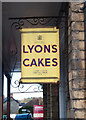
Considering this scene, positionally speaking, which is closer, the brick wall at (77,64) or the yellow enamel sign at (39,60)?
the brick wall at (77,64)

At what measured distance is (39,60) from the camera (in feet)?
9.73

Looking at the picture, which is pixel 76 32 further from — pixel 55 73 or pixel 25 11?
pixel 25 11

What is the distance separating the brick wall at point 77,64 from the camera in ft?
8.79

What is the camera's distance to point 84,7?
2.75 meters

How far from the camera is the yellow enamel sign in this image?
116 inches

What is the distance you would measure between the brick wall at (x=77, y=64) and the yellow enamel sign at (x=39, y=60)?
0.81 feet

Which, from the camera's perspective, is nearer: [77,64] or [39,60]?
[77,64]

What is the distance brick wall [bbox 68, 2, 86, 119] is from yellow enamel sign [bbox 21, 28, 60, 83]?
0.81 ft

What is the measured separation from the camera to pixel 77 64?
8.98ft

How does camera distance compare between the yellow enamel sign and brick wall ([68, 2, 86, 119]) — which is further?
the yellow enamel sign

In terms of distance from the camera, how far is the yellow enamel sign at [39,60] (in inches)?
116

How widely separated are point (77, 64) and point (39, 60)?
18.4 inches

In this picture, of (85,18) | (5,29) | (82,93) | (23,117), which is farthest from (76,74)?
(23,117)

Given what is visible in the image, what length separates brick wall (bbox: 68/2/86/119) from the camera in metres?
2.68
